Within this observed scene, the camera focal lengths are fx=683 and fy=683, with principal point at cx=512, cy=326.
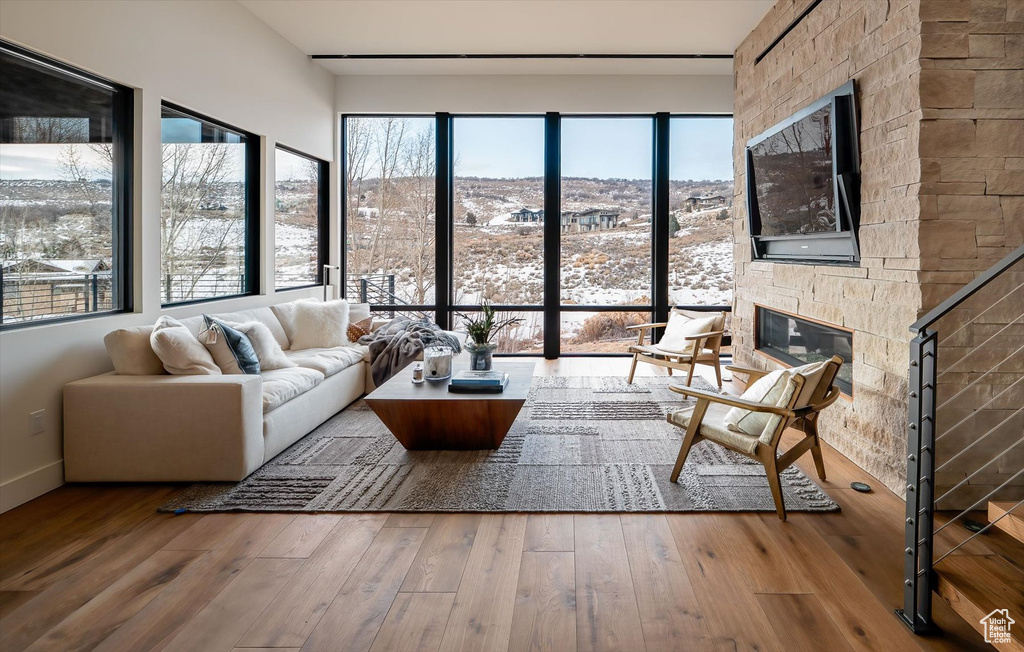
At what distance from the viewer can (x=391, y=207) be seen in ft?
25.8

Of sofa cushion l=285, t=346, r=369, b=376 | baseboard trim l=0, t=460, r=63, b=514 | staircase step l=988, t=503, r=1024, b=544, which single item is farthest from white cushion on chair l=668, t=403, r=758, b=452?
baseboard trim l=0, t=460, r=63, b=514

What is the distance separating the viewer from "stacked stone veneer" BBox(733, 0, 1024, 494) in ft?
10.5

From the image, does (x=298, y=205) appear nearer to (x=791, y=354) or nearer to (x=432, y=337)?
(x=432, y=337)

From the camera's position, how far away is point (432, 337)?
625cm

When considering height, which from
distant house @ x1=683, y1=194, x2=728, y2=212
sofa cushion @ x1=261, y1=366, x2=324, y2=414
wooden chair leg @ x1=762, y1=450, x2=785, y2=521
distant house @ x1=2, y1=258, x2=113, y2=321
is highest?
distant house @ x1=683, y1=194, x2=728, y2=212

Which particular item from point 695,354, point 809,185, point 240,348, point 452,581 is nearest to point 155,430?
point 240,348

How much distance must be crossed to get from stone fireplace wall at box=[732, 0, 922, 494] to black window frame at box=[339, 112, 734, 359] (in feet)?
8.62

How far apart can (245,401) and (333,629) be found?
1697mm

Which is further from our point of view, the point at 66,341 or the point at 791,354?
the point at 791,354

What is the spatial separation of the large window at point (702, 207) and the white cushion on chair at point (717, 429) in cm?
412

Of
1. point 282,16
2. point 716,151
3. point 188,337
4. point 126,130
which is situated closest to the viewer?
point 188,337

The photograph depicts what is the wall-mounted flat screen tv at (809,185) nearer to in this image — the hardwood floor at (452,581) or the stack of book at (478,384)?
the hardwood floor at (452,581)

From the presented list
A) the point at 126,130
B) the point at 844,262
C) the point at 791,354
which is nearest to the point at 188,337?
the point at 126,130

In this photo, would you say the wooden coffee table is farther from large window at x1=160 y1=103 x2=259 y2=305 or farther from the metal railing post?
the metal railing post
